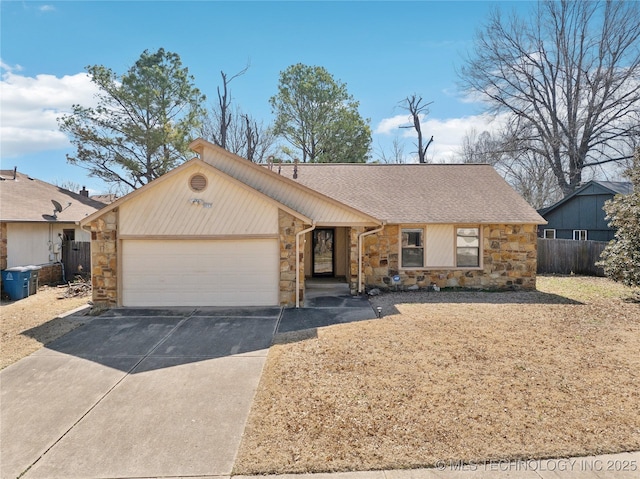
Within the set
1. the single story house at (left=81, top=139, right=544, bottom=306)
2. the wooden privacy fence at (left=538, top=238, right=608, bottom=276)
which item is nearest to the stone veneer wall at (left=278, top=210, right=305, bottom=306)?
the single story house at (left=81, top=139, right=544, bottom=306)

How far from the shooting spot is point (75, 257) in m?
15.1

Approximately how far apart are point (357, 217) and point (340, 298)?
101 inches

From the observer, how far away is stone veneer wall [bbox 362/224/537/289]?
1232 centimetres

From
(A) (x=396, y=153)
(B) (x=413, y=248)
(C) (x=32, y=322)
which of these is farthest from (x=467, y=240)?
(A) (x=396, y=153)

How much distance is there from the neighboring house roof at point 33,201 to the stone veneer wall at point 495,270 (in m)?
12.9

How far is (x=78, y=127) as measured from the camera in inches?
792

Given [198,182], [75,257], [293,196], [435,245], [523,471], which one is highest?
[198,182]

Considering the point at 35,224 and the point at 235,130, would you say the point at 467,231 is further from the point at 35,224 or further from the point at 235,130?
the point at 235,130

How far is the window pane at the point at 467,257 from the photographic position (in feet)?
41.2

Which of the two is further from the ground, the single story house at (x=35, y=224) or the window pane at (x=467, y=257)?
the single story house at (x=35, y=224)

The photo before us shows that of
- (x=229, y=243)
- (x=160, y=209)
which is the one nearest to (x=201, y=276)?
(x=229, y=243)

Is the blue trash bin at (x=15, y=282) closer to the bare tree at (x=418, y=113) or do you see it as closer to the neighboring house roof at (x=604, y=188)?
A: the neighboring house roof at (x=604, y=188)

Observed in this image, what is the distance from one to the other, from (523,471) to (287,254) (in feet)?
24.7

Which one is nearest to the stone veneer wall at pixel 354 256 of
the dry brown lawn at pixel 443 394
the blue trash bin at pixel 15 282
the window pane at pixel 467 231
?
the dry brown lawn at pixel 443 394
